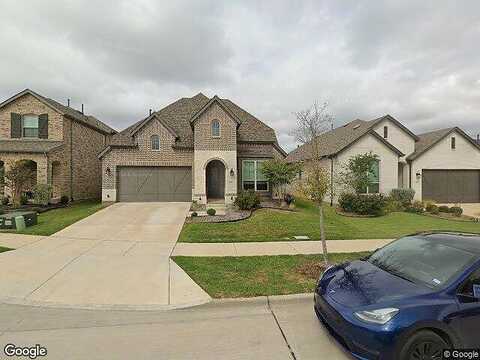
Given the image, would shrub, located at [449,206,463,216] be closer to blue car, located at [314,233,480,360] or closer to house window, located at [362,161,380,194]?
house window, located at [362,161,380,194]

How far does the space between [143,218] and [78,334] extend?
398 inches

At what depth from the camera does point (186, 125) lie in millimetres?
21156

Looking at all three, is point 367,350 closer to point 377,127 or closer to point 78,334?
point 78,334

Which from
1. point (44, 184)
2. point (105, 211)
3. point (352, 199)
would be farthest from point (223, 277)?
point (44, 184)

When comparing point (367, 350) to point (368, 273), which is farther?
point (368, 273)

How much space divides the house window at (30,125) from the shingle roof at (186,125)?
5.98 m

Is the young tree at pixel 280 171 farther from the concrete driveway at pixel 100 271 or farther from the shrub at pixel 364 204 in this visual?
the concrete driveway at pixel 100 271

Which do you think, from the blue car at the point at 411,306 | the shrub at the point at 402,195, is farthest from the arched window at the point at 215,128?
the blue car at the point at 411,306

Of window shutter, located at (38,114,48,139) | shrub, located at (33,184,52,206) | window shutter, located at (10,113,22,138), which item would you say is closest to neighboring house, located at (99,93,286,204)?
shrub, located at (33,184,52,206)

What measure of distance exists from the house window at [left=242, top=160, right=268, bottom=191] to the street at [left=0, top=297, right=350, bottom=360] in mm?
14138

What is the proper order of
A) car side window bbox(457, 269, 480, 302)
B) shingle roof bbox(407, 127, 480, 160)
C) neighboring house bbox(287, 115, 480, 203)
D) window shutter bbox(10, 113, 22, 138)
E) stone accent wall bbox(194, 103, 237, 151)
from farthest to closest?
neighboring house bbox(287, 115, 480, 203), shingle roof bbox(407, 127, 480, 160), window shutter bbox(10, 113, 22, 138), stone accent wall bbox(194, 103, 237, 151), car side window bbox(457, 269, 480, 302)

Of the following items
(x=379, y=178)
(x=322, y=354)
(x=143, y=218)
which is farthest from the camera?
(x=379, y=178)

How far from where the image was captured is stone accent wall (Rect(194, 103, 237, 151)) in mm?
17859

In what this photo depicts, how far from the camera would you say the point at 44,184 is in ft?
57.4
